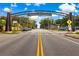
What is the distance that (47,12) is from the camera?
278 ft

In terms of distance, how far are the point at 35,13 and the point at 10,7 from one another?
8.49 m

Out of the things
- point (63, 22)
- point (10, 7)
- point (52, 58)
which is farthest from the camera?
point (63, 22)

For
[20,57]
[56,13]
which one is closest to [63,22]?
A: [56,13]

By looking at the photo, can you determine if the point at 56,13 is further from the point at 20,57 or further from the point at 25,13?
the point at 20,57

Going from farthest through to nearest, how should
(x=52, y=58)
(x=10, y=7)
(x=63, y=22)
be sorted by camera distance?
(x=63, y=22), (x=10, y=7), (x=52, y=58)

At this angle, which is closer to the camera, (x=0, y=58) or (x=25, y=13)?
(x=0, y=58)

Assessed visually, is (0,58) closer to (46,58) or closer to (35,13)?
→ (46,58)

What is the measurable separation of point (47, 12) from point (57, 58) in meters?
70.1

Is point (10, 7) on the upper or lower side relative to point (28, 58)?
upper

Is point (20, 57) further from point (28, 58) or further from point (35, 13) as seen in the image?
point (35, 13)

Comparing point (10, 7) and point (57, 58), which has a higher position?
point (10, 7)

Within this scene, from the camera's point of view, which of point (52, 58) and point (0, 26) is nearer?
point (52, 58)

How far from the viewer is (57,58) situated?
1495cm

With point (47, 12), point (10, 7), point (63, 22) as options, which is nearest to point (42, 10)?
point (47, 12)
